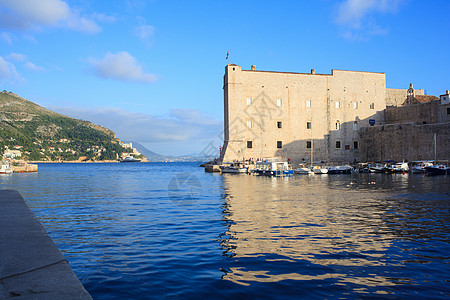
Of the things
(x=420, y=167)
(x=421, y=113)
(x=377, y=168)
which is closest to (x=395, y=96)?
(x=421, y=113)

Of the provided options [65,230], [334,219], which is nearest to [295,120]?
[334,219]

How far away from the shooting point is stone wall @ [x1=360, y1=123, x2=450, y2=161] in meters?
41.4

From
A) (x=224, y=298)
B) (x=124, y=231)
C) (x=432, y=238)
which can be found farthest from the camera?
(x=124, y=231)

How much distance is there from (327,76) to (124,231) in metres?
49.2

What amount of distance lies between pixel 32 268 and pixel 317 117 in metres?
52.3

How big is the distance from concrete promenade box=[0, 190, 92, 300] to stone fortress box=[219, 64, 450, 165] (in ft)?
144

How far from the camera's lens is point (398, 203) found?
46.8 feet

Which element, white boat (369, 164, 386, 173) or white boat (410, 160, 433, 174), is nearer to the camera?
white boat (410, 160, 433, 174)

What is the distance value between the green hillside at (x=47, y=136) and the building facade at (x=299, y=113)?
75.2 m

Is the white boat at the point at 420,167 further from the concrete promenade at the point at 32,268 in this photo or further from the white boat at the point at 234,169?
the concrete promenade at the point at 32,268

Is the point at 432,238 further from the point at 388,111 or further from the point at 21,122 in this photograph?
the point at 21,122

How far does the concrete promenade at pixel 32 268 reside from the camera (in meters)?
2.73

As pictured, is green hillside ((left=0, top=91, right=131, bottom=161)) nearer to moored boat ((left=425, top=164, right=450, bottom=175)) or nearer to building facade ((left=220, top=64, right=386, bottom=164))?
building facade ((left=220, top=64, right=386, bottom=164))

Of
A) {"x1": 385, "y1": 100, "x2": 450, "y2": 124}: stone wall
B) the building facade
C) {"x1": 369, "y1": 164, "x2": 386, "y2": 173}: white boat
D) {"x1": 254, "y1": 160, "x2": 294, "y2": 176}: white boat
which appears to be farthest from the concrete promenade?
{"x1": 385, "y1": 100, "x2": 450, "y2": 124}: stone wall
